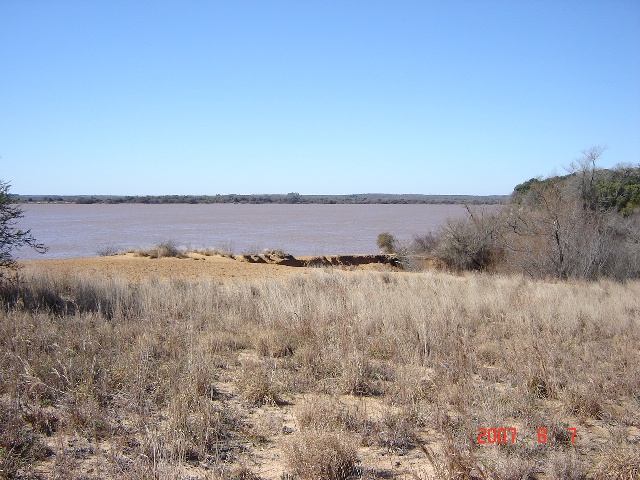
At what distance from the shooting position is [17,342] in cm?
670

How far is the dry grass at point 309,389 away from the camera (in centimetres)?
430

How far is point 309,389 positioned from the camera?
6117 millimetres

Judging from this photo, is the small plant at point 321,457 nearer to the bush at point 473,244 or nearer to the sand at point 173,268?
the sand at point 173,268

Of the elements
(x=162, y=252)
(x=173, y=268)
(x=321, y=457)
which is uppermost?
(x=321, y=457)

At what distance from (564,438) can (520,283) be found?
405 inches

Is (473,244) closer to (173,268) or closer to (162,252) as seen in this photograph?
(173,268)

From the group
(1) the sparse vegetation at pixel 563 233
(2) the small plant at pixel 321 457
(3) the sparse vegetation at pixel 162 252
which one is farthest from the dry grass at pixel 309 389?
(3) the sparse vegetation at pixel 162 252

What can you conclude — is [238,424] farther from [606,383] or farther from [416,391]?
[606,383]

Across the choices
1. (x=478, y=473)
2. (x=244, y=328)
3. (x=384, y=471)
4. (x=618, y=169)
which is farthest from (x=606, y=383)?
(x=618, y=169)

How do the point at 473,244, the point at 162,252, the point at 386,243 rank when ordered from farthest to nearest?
the point at 386,243 < the point at 162,252 < the point at 473,244
